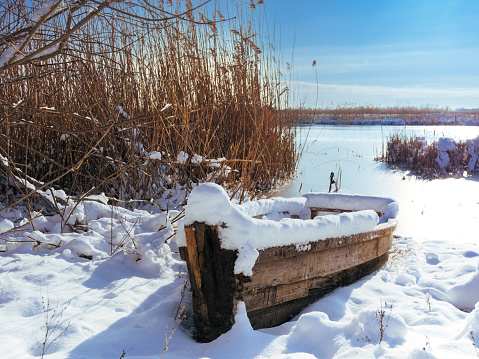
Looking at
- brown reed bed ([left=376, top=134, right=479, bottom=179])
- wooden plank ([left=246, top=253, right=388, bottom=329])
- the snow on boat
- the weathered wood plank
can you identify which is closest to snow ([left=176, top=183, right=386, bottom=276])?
the snow on boat

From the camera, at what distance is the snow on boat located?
71.7 inches

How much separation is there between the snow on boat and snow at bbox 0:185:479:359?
0.09 ft

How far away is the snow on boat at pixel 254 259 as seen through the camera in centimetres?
182

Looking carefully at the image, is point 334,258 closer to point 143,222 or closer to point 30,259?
point 143,222

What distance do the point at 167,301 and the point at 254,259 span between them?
2.08 ft

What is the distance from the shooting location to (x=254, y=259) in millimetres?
1816

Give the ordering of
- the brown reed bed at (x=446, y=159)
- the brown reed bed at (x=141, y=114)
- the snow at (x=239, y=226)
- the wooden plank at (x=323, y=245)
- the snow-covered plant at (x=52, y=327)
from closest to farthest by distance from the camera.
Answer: the snow-covered plant at (x=52, y=327) → the snow at (x=239, y=226) → the wooden plank at (x=323, y=245) → the brown reed bed at (x=141, y=114) → the brown reed bed at (x=446, y=159)

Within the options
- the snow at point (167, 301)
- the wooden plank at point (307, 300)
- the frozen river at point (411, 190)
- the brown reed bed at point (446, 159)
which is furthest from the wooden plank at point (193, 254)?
the brown reed bed at point (446, 159)

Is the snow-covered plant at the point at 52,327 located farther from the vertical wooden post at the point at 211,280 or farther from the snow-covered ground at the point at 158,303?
the vertical wooden post at the point at 211,280

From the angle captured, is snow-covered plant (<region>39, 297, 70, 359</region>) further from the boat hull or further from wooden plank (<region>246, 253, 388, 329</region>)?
wooden plank (<region>246, 253, 388, 329</region>)

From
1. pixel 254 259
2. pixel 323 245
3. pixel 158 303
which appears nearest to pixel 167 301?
pixel 158 303

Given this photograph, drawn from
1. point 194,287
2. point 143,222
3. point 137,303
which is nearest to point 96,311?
point 137,303

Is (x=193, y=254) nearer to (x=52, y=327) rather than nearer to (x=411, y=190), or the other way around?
(x=52, y=327)

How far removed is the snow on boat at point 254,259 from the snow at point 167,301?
0.03 meters
